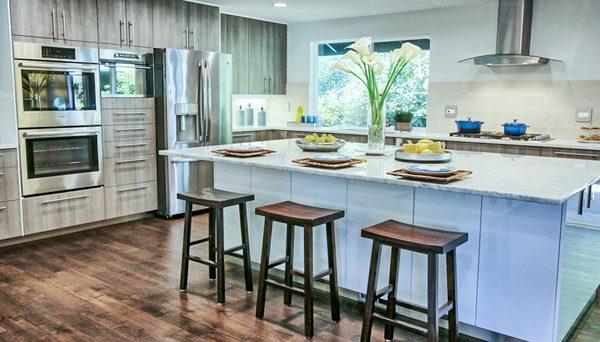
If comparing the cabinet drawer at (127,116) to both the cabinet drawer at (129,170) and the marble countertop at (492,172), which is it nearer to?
the cabinet drawer at (129,170)

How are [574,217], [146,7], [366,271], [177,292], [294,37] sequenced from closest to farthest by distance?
[574,217], [366,271], [177,292], [146,7], [294,37]

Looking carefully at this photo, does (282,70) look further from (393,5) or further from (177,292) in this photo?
(177,292)

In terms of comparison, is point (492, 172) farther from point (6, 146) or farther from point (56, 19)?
point (56, 19)

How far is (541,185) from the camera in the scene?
2.39 meters

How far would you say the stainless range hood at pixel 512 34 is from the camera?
5133 mm

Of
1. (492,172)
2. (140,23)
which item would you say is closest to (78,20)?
(140,23)

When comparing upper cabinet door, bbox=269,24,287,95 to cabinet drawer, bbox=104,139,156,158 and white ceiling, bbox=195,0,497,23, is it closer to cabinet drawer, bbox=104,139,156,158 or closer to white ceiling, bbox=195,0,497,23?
white ceiling, bbox=195,0,497,23

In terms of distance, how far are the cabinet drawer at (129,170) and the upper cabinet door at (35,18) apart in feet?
4.12

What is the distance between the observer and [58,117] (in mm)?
4508

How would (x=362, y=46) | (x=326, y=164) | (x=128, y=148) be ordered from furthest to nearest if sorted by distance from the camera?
(x=128, y=148)
(x=362, y=46)
(x=326, y=164)

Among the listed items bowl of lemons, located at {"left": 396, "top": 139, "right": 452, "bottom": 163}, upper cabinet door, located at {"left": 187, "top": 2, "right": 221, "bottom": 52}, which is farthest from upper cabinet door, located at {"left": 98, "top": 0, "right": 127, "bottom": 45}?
bowl of lemons, located at {"left": 396, "top": 139, "right": 452, "bottom": 163}

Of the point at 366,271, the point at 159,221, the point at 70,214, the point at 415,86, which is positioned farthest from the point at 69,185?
the point at 415,86

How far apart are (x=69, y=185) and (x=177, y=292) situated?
75.9 inches

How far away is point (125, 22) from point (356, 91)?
10.1ft
